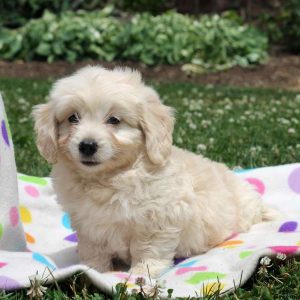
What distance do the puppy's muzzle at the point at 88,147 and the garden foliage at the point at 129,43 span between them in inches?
412

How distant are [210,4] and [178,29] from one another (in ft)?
13.4

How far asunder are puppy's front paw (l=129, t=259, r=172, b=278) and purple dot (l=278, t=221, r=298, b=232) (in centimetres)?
94

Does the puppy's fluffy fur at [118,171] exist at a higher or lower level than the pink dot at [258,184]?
higher

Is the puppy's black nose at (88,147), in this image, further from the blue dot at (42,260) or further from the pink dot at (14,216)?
the pink dot at (14,216)

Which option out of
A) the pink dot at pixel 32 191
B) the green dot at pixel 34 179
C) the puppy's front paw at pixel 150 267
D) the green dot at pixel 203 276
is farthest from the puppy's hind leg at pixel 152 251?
the green dot at pixel 34 179

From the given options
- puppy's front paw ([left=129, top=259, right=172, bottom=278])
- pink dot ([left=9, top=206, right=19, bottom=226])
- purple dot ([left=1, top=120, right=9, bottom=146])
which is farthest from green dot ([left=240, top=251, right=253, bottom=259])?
purple dot ([left=1, top=120, right=9, bottom=146])

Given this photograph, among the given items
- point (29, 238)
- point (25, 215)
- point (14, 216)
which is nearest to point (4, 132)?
point (14, 216)

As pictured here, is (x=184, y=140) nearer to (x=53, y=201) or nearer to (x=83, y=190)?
(x=53, y=201)

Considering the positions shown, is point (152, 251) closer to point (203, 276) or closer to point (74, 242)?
point (203, 276)

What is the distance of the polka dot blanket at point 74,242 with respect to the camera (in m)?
2.88

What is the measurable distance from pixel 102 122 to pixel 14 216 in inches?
34.2

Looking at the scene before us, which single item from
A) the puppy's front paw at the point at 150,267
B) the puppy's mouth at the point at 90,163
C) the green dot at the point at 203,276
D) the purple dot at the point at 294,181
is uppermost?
the puppy's mouth at the point at 90,163

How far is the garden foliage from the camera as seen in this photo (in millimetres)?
13539

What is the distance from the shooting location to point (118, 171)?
3264mm
